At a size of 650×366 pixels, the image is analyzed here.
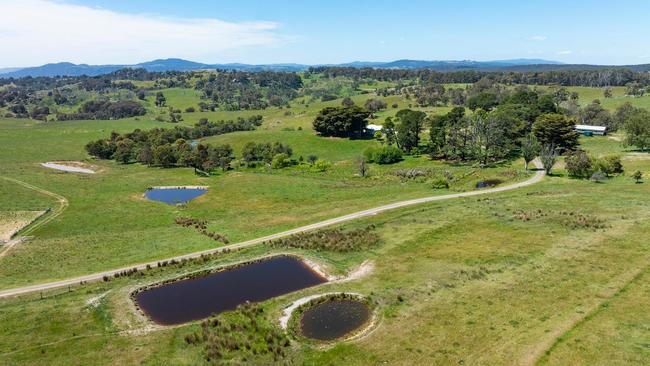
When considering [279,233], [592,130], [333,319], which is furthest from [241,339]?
[592,130]

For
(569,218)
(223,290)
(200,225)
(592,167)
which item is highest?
(592,167)

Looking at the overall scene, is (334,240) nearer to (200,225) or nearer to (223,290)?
(223,290)

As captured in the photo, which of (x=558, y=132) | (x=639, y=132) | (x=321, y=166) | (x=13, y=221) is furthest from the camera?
(x=321, y=166)

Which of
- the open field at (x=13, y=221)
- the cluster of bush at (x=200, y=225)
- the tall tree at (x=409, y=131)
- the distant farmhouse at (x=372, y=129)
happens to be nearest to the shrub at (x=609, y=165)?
the tall tree at (x=409, y=131)

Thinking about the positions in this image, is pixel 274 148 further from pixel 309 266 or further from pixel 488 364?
pixel 488 364

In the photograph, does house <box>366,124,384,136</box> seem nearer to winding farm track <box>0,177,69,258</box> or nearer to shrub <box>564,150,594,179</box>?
shrub <box>564,150,594,179</box>

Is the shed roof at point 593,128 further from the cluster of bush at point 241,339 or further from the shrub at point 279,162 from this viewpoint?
the cluster of bush at point 241,339

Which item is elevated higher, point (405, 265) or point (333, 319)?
point (405, 265)
